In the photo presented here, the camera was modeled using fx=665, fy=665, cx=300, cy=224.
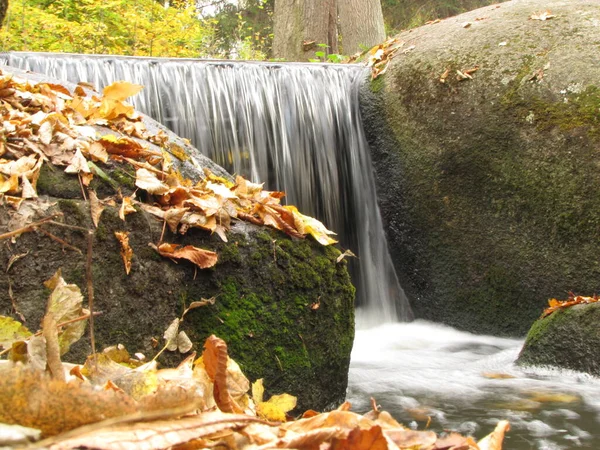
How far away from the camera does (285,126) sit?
6125mm

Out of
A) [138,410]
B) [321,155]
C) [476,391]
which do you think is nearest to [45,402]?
[138,410]

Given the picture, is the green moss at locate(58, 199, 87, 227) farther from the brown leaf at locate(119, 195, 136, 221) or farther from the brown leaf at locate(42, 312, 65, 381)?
the brown leaf at locate(42, 312, 65, 381)

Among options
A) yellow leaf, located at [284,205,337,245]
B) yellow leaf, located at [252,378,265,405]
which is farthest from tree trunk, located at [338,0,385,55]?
yellow leaf, located at [252,378,265,405]

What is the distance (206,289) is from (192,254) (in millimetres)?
159

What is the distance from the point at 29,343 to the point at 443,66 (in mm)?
5442

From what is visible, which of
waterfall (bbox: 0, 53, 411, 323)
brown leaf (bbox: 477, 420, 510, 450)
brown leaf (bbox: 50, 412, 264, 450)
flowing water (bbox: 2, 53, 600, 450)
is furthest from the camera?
waterfall (bbox: 0, 53, 411, 323)

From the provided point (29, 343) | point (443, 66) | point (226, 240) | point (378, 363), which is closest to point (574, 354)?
point (378, 363)

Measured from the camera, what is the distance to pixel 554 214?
17.2 ft

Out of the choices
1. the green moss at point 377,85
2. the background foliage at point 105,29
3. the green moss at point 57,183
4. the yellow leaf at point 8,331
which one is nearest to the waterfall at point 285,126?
the green moss at point 377,85

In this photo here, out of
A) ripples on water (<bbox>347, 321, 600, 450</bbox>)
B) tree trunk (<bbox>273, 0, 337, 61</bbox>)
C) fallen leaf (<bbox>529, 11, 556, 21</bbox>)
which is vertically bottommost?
ripples on water (<bbox>347, 321, 600, 450</bbox>)

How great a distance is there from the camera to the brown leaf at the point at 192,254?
8.04 feet

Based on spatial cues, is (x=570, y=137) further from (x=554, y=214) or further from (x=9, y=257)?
(x=9, y=257)

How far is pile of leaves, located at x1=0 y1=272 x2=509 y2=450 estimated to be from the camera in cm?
86

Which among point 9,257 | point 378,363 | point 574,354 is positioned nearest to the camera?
point 9,257
